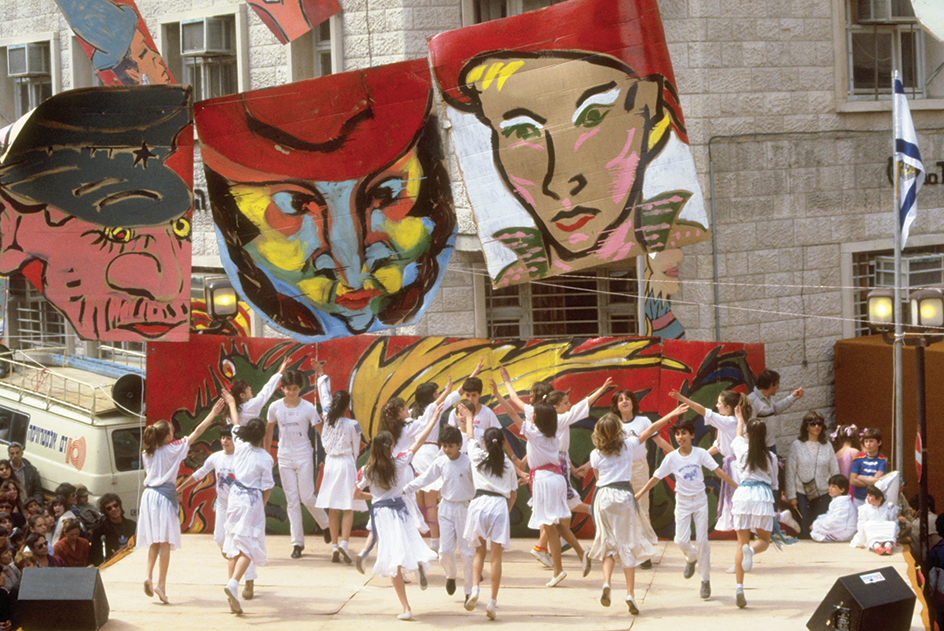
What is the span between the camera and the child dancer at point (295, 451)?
37.9 feet

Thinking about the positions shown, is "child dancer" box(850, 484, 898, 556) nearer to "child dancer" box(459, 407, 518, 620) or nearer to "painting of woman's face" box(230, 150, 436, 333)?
"child dancer" box(459, 407, 518, 620)

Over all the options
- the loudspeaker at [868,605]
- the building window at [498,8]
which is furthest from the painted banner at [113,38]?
the loudspeaker at [868,605]

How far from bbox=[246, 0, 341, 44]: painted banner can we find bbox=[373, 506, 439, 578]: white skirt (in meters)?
6.11

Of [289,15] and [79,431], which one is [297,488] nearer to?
[79,431]

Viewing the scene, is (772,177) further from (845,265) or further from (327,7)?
(327,7)

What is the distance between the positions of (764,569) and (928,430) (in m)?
3.40

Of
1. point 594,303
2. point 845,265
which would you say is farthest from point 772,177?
point 594,303

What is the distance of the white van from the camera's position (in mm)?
13312

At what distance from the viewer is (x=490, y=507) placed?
9828 millimetres

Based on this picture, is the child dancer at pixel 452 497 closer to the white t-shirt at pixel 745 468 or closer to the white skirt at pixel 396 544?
the white skirt at pixel 396 544

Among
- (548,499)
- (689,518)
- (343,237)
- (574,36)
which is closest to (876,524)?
(689,518)

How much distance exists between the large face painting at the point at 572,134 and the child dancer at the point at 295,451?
97.9 inches

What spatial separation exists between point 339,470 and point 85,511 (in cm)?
311

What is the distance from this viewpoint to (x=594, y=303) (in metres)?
14.4
